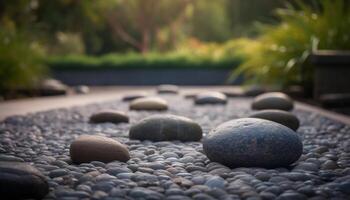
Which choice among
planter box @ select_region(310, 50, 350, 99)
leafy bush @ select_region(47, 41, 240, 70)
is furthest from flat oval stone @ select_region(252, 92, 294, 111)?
leafy bush @ select_region(47, 41, 240, 70)

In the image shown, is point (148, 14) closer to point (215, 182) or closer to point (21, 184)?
point (215, 182)

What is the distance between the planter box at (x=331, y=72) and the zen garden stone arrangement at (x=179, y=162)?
250cm

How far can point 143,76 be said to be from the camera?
1917 centimetres

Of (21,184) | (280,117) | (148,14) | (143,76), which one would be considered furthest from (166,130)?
(148,14)

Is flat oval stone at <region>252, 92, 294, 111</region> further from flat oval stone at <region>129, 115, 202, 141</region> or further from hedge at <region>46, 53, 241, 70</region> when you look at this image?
hedge at <region>46, 53, 241, 70</region>

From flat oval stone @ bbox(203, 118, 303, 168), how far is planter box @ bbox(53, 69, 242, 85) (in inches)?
559

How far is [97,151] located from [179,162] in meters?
0.61

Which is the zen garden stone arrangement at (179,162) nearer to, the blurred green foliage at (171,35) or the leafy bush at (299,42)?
the leafy bush at (299,42)

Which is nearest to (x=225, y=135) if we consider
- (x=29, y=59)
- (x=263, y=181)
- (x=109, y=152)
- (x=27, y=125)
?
(x=263, y=181)

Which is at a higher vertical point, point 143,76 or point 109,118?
point 109,118

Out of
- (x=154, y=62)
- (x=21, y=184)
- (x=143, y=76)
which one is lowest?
(x=143, y=76)

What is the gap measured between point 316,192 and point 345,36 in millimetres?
6707

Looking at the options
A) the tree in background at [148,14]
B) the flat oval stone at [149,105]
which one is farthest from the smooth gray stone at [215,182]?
the tree in background at [148,14]

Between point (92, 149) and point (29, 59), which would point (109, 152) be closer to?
point (92, 149)
